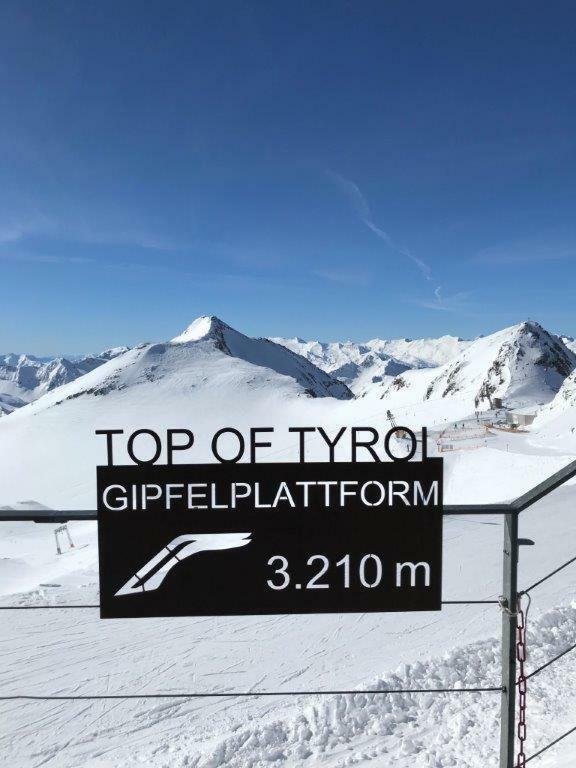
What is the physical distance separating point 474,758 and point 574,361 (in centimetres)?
11531

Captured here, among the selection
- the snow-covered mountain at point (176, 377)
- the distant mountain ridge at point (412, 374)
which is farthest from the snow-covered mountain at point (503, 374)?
the snow-covered mountain at point (176, 377)

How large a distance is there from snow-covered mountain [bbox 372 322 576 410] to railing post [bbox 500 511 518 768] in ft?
213

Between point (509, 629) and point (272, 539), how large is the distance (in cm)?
148

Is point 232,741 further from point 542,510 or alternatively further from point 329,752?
point 542,510

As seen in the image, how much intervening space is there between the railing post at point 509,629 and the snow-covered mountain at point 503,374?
213 ft

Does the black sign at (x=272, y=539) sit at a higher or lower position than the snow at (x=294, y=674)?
higher

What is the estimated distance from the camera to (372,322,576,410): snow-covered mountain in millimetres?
75950

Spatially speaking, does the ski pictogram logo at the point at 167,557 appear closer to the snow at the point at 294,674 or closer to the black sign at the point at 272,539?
the black sign at the point at 272,539

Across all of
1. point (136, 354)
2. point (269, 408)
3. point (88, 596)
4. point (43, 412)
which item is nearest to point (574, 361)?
point (269, 408)

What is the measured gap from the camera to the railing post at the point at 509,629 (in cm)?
267

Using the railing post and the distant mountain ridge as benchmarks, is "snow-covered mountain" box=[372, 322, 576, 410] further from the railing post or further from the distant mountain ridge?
the railing post

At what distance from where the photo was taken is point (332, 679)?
247 inches

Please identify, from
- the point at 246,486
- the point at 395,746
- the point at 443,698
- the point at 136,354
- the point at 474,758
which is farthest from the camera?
the point at 136,354

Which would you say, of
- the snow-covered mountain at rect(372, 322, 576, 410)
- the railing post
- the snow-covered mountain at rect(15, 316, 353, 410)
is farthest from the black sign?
the snow-covered mountain at rect(15, 316, 353, 410)
